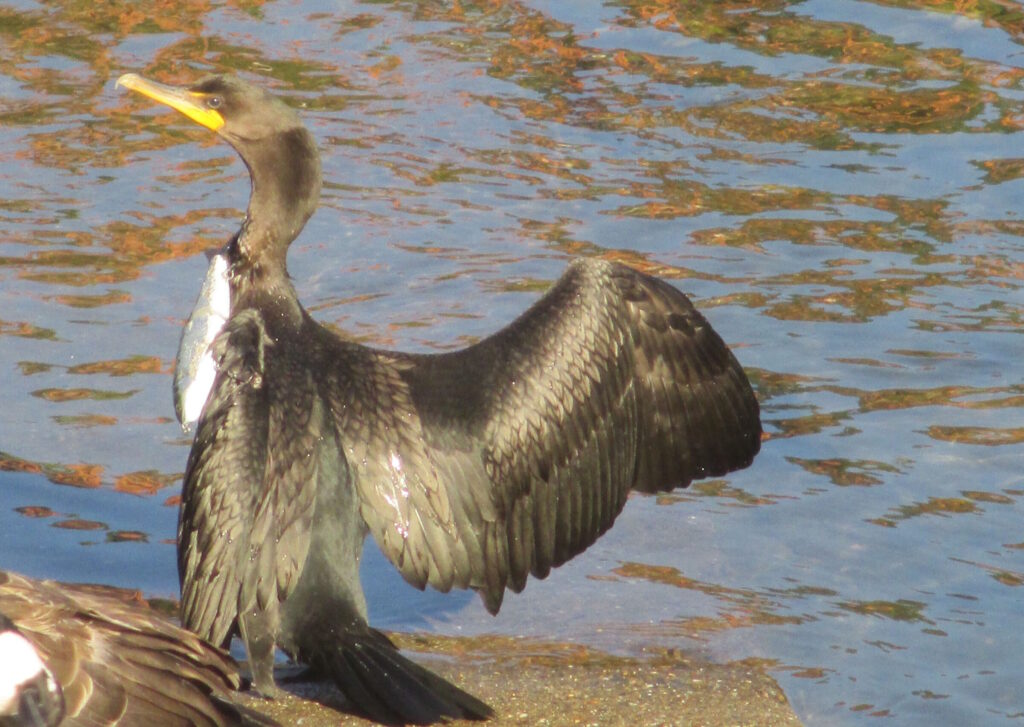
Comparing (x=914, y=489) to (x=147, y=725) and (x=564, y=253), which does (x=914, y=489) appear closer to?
(x=564, y=253)

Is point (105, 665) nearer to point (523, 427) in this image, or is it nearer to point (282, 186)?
point (523, 427)

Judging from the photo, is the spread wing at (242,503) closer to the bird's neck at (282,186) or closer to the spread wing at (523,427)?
the spread wing at (523,427)

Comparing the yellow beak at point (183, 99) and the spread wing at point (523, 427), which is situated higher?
the yellow beak at point (183, 99)

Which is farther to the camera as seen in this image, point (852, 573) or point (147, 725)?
point (852, 573)

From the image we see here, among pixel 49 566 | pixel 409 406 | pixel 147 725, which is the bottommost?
pixel 49 566

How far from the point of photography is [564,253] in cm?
912

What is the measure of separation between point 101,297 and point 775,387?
328cm

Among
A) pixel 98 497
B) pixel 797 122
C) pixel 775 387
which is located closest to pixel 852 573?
pixel 775 387

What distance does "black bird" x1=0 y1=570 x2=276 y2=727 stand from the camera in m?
3.88

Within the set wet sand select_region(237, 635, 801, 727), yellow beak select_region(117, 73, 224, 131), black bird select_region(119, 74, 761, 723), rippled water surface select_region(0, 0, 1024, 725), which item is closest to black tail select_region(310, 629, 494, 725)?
black bird select_region(119, 74, 761, 723)

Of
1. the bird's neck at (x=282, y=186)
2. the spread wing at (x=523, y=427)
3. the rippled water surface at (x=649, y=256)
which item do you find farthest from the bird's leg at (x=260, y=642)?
the bird's neck at (x=282, y=186)

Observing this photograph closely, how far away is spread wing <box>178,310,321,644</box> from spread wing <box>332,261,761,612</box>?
26cm

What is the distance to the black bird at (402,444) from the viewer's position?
5.08 meters

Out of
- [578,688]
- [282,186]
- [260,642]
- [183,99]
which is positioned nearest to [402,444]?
[260,642]
